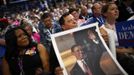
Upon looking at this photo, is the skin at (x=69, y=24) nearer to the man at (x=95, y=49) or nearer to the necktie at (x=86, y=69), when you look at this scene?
the man at (x=95, y=49)

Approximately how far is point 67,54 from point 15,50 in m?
0.82

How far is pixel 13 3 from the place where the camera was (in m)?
37.1

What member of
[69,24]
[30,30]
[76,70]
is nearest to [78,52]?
[76,70]

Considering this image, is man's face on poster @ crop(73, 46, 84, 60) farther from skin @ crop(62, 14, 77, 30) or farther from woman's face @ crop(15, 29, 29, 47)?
skin @ crop(62, 14, 77, 30)

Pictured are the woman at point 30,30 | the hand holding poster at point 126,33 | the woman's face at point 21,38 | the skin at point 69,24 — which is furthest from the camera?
the woman at point 30,30

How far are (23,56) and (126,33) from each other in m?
0.97

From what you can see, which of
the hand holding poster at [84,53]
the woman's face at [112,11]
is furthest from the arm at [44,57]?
the woman's face at [112,11]

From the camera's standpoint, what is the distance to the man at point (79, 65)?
2.58 metres

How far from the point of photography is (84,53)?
104 inches

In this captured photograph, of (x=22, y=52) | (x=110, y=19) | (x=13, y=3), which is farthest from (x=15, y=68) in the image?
(x=13, y=3)

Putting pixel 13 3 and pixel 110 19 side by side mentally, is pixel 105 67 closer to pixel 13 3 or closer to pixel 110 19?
pixel 110 19

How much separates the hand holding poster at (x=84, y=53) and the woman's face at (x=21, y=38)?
68 cm

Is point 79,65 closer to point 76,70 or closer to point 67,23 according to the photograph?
point 76,70

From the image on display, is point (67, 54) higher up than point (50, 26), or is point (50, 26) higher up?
point (67, 54)
